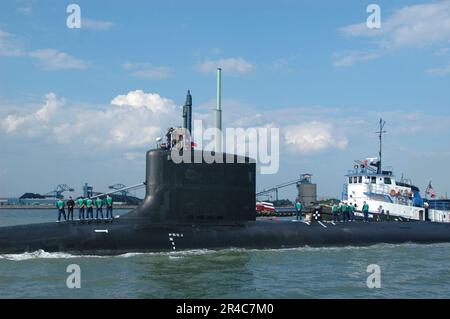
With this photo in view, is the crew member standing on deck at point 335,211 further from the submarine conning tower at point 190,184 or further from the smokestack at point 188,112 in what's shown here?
the smokestack at point 188,112

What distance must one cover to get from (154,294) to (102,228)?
23.7 ft

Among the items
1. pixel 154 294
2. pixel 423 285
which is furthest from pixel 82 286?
pixel 423 285

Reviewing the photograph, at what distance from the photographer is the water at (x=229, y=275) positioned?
49.4 feet

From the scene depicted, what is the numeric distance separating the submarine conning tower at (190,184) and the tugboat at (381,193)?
55.5ft

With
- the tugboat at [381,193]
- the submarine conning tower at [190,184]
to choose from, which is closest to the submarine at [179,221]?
the submarine conning tower at [190,184]

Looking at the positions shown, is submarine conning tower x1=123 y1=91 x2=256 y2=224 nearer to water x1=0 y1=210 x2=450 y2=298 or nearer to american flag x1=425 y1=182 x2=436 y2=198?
water x1=0 y1=210 x2=450 y2=298

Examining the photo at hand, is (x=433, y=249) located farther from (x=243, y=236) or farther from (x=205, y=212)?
(x=205, y=212)

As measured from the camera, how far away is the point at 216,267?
18.4m

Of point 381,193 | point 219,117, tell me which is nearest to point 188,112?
point 219,117

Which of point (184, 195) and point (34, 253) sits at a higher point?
point (184, 195)

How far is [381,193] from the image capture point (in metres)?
37.1

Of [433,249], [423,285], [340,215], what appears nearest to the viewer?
[423,285]

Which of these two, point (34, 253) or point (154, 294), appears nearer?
point (154, 294)

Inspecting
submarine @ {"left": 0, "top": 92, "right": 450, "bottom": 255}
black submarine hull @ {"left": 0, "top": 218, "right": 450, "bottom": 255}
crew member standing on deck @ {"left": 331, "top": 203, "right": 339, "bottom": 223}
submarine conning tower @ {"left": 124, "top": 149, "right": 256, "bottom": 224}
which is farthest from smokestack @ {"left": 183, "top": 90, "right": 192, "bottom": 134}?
crew member standing on deck @ {"left": 331, "top": 203, "right": 339, "bottom": 223}
